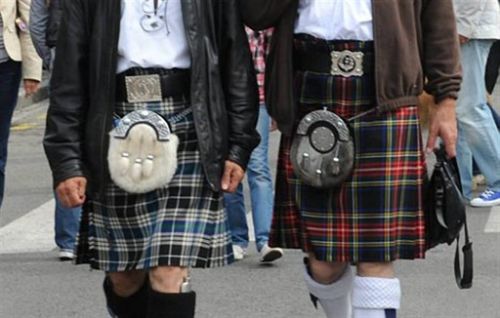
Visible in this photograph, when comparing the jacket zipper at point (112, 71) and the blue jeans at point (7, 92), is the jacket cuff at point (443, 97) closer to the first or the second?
the jacket zipper at point (112, 71)

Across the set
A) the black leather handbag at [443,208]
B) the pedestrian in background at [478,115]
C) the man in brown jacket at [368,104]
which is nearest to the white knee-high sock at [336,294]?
the man in brown jacket at [368,104]

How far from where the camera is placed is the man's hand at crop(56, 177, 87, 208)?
436cm

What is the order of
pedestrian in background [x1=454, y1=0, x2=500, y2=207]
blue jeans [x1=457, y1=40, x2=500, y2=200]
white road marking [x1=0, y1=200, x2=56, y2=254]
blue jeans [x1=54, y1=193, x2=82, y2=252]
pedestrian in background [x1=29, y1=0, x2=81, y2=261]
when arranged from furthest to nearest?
blue jeans [x1=457, y1=40, x2=500, y2=200]
pedestrian in background [x1=454, y1=0, x2=500, y2=207]
white road marking [x1=0, y1=200, x2=56, y2=254]
blue jeans [x1=54, y1=193, x2=82, y2=252]
pedestrian in background [x1=29, y1=0, x2=81, y2=261]

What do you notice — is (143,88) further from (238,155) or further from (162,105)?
(238,155)

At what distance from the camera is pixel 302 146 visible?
4.57 m

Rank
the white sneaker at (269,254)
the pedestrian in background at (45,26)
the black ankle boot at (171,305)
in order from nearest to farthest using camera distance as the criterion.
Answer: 1. the black ankle boot at (171,305)
2. the pedestrian in background at (45,26)
3. the white sneaker at (269,254)

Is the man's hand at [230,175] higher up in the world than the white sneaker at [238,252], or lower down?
higher up

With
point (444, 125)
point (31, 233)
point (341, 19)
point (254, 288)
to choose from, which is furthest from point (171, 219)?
point (31, 233)

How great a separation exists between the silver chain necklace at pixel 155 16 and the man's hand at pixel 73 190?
1.89 ft

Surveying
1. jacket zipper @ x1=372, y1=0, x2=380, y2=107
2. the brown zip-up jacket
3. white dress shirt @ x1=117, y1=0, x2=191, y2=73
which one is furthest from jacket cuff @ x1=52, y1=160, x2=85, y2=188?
jacket zipper @ x1=372, y1=0, x2=380, y2=107

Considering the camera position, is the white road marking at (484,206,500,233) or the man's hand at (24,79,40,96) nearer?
the man's hand at (24,79,40,96)

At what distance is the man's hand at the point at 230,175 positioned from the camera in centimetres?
440

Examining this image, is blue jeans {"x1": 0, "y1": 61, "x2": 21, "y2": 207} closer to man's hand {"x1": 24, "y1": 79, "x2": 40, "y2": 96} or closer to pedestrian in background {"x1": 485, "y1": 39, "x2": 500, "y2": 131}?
man's hand {"x1": 24, "y1": 79, "x2": 40, "y2": 96}

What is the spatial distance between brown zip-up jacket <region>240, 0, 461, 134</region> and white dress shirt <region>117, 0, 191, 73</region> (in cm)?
31
